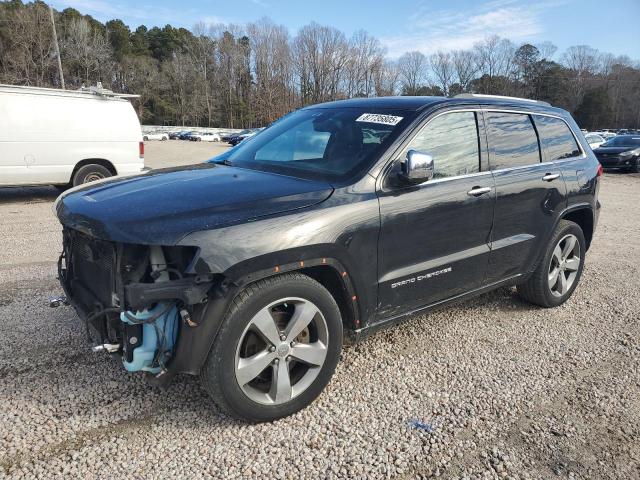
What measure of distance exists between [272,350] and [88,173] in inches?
340

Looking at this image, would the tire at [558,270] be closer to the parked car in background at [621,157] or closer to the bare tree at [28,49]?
the parked car in background at [621,157]

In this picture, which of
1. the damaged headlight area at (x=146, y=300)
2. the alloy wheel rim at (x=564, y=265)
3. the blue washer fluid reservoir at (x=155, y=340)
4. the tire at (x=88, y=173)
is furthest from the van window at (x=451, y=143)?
the tire at (x=88, y=173)

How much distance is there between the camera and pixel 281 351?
8.60 feet

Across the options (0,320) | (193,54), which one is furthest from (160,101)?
(0,320)

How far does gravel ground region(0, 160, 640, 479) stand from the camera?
2.37 meters

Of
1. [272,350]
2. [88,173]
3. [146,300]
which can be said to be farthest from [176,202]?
[88,173]

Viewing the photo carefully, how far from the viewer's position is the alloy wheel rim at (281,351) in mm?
2533

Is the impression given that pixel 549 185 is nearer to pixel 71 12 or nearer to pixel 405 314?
pixel 405 314

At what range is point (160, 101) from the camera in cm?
8119

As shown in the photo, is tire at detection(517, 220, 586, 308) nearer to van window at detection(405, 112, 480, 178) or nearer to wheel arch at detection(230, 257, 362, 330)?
van window at detection(405, 112, 480, 178)

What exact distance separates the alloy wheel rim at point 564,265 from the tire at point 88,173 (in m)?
8.71

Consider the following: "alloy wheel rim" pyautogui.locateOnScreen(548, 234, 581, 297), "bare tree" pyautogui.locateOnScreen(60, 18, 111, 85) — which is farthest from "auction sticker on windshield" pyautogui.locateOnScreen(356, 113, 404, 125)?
"bare tree" pyautogui.locateOnScreen(60, 18, 111, 85)

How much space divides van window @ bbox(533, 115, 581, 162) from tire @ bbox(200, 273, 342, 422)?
8.84ft

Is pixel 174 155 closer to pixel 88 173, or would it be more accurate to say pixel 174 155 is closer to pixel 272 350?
pixel 88 173
